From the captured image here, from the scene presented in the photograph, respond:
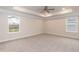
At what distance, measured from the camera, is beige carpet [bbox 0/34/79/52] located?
1538mm

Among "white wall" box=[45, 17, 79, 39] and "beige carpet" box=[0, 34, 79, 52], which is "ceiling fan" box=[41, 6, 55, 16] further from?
"beige carpet" box=[0, 34, 79, 52]

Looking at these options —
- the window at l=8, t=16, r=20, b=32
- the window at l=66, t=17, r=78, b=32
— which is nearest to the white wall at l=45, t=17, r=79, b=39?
the window at l=66, t=17, r=78, b=32

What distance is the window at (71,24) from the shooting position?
1.55 m

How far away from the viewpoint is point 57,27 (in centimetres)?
161

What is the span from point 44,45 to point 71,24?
0.44m

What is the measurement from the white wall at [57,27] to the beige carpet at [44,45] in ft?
0.26

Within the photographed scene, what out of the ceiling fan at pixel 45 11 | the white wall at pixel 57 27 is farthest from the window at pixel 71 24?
the ceiling fan at pixel 45 11

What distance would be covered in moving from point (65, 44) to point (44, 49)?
276 millimetres

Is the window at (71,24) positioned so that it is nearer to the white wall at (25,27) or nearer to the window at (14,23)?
the white wall at (25,27)

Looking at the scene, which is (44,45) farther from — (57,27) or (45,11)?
(45,11)
